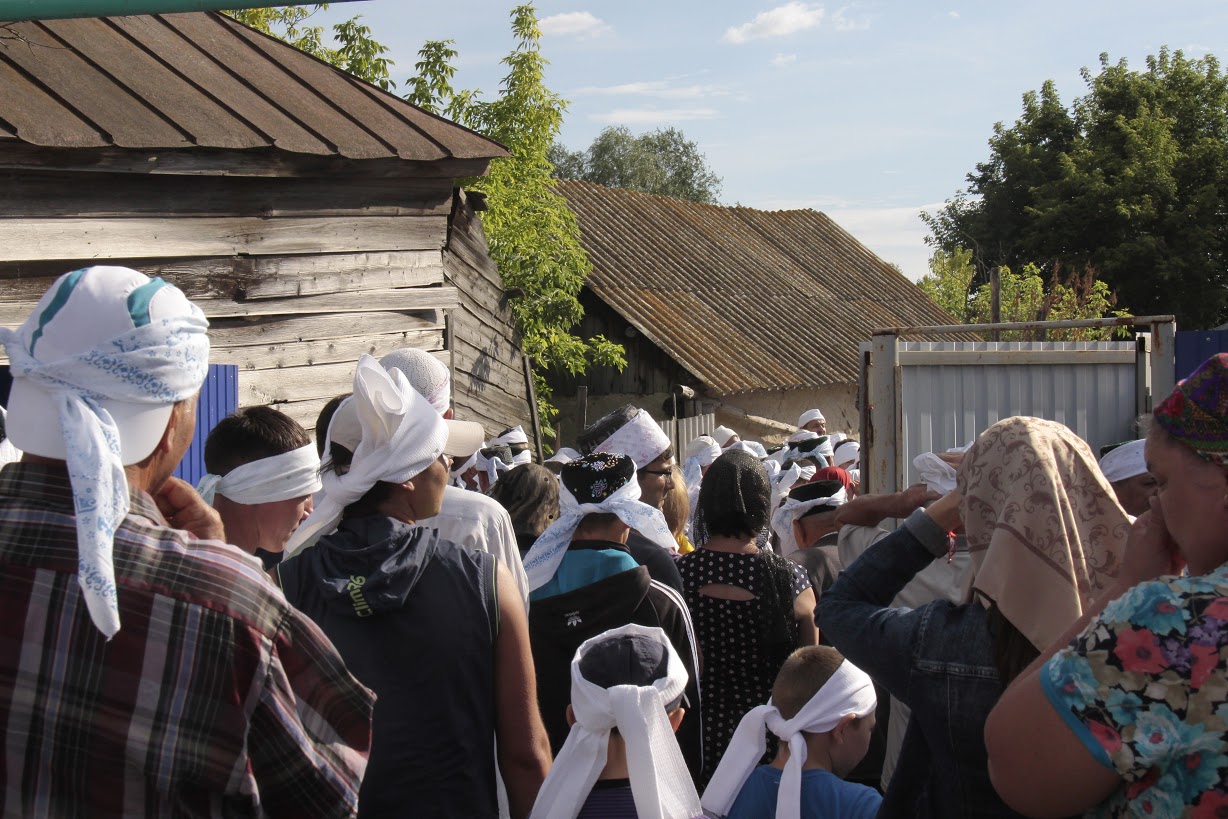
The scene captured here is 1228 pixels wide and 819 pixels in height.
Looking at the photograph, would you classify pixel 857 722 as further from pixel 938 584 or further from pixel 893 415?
pixel 893 415

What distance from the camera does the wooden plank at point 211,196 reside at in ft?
21.1

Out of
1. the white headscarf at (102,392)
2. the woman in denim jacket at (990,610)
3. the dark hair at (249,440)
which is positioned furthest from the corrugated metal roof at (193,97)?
the woman in denim jacket at (990,610)

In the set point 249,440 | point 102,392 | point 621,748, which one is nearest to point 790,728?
point 621,748

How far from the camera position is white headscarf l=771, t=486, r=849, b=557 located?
5.37 metres

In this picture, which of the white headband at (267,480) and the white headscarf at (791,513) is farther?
the white headscarf at (791,513)

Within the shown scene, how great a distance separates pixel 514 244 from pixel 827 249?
16.6 meters

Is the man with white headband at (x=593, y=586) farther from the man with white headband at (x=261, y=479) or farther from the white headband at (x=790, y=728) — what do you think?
the man with white headband at (x=261, y=479)

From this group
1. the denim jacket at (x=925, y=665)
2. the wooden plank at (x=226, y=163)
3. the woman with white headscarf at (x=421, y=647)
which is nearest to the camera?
the denim jacket at (x=925, y=665)

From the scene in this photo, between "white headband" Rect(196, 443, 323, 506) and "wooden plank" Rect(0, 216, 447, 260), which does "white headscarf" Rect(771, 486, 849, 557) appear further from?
"wooden plank" Rect(0, 216, 447, 260)

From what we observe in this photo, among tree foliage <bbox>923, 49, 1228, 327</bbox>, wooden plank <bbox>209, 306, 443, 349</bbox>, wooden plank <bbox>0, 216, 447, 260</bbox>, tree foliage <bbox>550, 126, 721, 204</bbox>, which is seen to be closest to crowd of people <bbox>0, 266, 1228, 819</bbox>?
wooden plank <bbox>0, 216, 447, 260</bbox>

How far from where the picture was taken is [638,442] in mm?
4789

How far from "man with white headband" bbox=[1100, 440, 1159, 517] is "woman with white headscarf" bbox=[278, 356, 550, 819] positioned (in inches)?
92.8

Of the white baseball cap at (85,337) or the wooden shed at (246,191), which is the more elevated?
the wooden shed at (246,191)

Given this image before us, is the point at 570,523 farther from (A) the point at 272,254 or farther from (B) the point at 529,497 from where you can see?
(A) the point at 272,254
